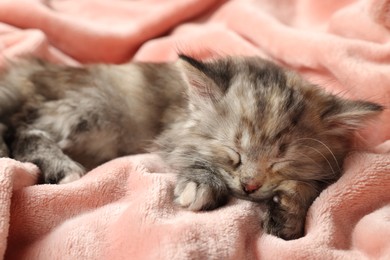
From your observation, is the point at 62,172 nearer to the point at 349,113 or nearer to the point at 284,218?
the point at 284,218

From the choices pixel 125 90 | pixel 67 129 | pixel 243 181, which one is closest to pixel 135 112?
pixel 125 90

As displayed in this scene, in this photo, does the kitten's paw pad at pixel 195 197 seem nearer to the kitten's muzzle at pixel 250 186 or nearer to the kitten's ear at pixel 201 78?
A: the kitten's muzzle at pixel 250 186

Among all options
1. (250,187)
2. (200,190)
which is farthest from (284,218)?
(200,190)

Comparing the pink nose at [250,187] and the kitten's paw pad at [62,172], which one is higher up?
the pink nose at [250,187]

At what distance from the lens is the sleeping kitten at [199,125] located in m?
1.37

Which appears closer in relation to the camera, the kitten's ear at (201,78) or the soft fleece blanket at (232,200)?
the soft fleece blanket at (232,200)

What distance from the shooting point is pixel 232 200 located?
1381mm

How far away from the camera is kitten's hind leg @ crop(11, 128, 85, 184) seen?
1533mm

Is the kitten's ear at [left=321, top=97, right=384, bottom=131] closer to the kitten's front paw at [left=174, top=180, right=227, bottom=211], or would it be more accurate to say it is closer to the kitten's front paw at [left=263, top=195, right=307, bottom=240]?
the kitten's front paw at [left=263, top=195, right=307, bottom=240]

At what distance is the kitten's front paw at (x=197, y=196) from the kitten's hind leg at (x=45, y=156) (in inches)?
15.0

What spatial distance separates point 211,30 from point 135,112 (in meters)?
0.61

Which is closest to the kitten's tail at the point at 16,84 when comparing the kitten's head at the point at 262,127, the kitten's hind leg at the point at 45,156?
the kitten's hind leg at the point at 45,156

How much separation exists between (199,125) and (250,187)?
0.98 ft

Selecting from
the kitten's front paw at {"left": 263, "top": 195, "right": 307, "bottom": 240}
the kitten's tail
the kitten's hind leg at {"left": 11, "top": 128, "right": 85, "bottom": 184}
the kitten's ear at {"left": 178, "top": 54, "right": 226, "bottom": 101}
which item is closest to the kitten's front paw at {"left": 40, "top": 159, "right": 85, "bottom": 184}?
the kitten's hind leg at {"left": 11, "top": 128, "right": 85, "bottom": 184}
